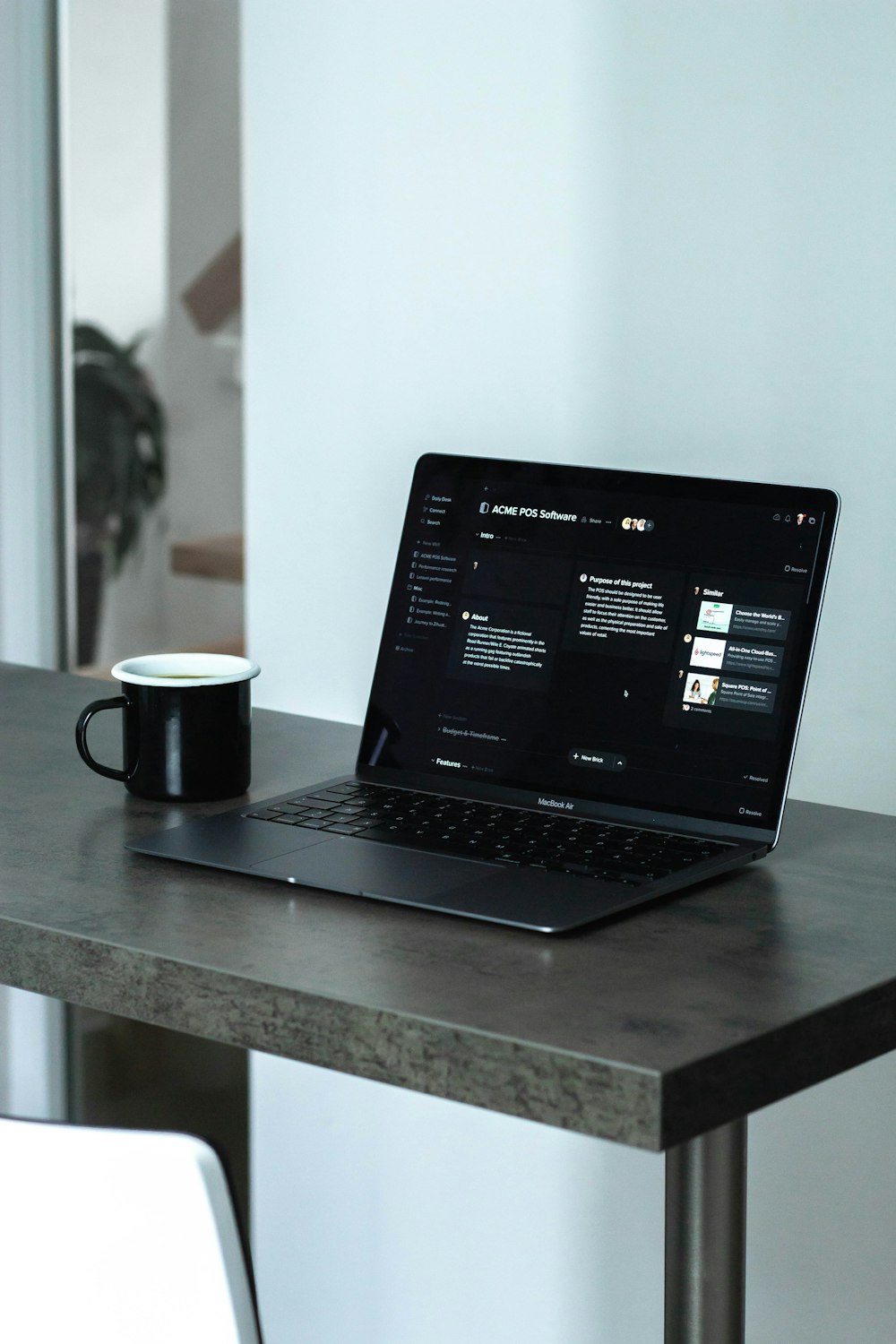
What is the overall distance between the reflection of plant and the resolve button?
1.15 m

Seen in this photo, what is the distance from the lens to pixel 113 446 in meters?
1.98

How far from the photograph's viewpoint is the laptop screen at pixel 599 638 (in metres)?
0.92

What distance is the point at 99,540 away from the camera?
1990 mm

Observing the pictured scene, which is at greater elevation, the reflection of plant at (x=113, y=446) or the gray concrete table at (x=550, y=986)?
the reflection of plant at (x=113, y=446)

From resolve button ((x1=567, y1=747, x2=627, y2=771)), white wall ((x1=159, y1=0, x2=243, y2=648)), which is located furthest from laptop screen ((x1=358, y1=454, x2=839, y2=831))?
white wall ((x1=159, y1=0, x2=243, y2=648))

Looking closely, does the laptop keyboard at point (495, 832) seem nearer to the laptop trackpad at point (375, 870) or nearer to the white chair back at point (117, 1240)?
the laptop trackpad at point (375, 870)

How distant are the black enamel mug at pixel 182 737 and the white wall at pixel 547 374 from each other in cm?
49

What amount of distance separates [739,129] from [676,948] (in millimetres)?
748

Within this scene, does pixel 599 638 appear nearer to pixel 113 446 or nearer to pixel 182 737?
pixel 182 737

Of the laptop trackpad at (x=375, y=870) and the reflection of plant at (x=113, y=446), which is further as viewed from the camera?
the reflection of plant at (x=113, y=446)

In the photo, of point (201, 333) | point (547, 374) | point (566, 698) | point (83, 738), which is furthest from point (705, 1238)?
point (201, 333)

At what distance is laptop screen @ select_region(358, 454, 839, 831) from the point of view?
921 mm

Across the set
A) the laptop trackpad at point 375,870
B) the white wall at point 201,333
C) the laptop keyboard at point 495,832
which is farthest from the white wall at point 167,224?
the laptop trackpad at point 375,870

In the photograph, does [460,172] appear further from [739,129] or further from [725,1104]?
[725,1104]
